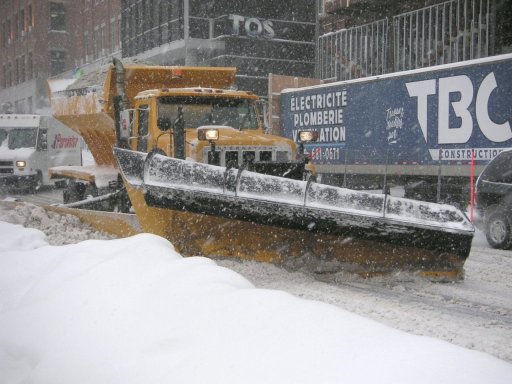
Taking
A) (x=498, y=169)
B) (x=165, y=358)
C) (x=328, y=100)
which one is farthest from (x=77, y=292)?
(x=328, y=100)

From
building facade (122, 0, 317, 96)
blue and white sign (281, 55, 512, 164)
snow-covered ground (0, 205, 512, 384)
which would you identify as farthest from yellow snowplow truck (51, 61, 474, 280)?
building facade (122, 0, 317, 96)

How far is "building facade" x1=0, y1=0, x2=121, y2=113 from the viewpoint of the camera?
149 ft

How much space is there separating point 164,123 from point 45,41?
48.4 meters

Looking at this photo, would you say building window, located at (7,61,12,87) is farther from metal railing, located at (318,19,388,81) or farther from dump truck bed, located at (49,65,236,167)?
dump truck bed, located at (49,65,236,167)

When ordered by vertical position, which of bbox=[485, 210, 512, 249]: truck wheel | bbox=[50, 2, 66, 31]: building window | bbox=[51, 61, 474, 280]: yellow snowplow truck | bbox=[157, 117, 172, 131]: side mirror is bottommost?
bbox=[485, 210, 512, 249]: truck wheel

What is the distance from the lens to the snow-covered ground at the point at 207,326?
314 cm

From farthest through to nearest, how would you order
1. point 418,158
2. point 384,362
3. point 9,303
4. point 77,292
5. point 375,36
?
Answer: point 375,36
point 418,158
point 9,303
point 77,292
point 384,362

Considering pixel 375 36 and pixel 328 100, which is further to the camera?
pixel 375 36

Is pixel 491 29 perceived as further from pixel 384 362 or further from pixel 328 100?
pixel 384 362

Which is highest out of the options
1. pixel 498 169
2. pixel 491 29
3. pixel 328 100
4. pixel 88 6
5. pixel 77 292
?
pixel 88 6

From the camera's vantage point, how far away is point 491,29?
20000 millimetres

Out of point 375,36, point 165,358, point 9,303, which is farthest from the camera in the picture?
point 375,36

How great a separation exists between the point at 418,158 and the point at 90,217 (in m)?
8.67

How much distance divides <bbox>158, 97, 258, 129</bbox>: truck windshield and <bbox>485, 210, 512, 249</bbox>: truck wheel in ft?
13.1
